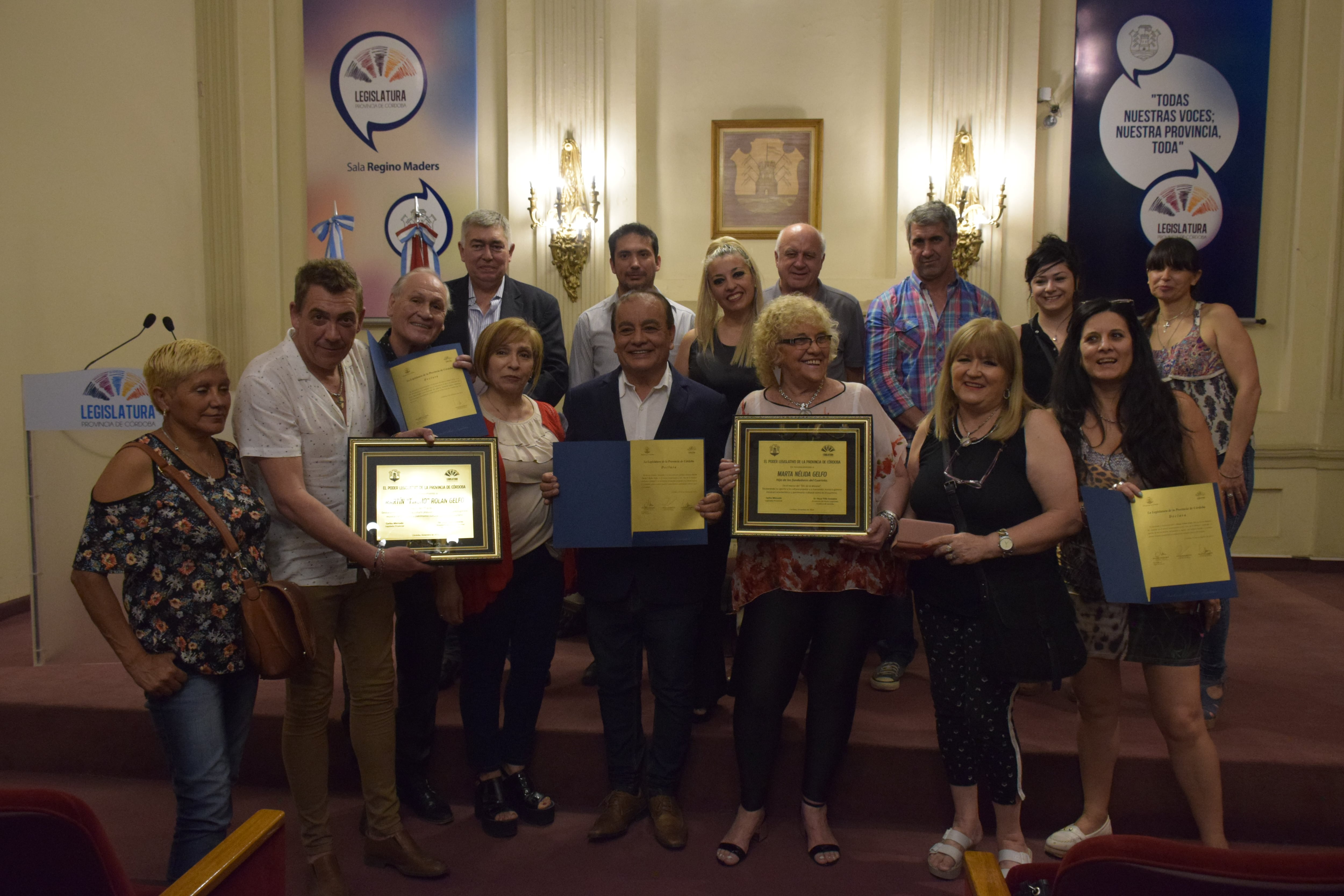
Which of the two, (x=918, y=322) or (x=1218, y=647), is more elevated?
(x=918, y=322)

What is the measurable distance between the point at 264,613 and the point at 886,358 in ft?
7.61

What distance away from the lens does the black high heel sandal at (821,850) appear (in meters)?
2.38

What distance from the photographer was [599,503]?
2.28 meters

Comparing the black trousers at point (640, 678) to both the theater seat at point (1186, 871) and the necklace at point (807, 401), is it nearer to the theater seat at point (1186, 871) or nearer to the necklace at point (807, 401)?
the necklace at point (807, 401)

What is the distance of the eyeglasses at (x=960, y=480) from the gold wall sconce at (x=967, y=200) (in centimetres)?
316

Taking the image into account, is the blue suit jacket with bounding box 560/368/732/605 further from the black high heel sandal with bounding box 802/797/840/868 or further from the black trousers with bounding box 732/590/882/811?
the black high heel sandal with bounding box 802/797/840/868

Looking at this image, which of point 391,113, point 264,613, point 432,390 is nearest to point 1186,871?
point 264,613

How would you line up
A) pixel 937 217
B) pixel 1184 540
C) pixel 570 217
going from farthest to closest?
pixel 570 217 < pixel 937 217 < pixel 1184 540

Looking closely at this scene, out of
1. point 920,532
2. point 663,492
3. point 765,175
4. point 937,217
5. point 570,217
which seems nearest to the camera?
point 920,532

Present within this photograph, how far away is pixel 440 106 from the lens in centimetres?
525

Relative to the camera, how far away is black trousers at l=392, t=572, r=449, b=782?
8.05 feet

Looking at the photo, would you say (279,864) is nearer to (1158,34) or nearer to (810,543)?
(810,543)

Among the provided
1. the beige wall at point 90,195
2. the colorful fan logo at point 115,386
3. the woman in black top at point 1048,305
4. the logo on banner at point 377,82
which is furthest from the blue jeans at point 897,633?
the beige wall at point 90,195

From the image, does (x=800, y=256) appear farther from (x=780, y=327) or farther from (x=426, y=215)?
(x=426, y=215)
